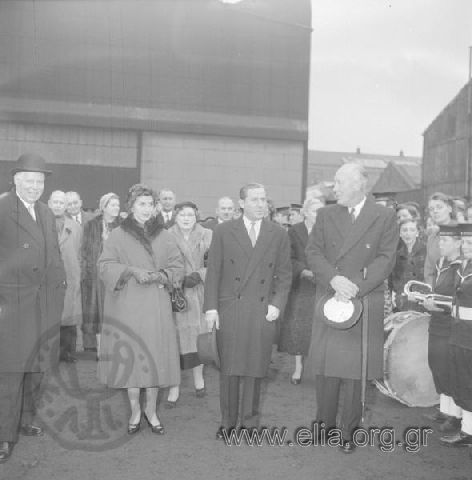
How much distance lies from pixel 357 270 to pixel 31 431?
3.07m

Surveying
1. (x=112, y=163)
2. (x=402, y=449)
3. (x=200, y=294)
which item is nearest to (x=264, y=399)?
(x=200, y=294)

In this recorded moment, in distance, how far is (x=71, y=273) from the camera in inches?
313

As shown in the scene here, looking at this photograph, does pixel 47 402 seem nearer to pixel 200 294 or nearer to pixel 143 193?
pixel 200 294

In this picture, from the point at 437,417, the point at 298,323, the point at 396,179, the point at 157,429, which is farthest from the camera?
the point at 396,179

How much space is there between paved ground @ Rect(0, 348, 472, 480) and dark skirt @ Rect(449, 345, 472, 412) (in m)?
0.40

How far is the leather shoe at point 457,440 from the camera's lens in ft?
16.8

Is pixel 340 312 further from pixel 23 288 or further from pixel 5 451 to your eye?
pixel 5 451

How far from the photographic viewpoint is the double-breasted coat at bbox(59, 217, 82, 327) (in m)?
7.89

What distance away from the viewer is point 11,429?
4.64 m

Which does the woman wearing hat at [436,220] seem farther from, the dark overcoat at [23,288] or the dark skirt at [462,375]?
the dark overcoat at [23,288]

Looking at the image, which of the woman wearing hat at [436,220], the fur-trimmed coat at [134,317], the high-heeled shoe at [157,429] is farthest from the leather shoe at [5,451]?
the woman wearing hat at [436,220]

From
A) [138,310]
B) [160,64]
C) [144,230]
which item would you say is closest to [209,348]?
[138,310]

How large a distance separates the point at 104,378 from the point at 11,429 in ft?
2.82

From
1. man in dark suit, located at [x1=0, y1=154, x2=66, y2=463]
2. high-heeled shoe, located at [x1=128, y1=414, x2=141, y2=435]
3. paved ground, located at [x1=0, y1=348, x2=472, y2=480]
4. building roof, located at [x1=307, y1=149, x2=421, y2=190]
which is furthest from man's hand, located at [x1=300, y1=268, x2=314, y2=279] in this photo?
building roof, located at [x1=307, y1=149, x2=421, y2=190]
